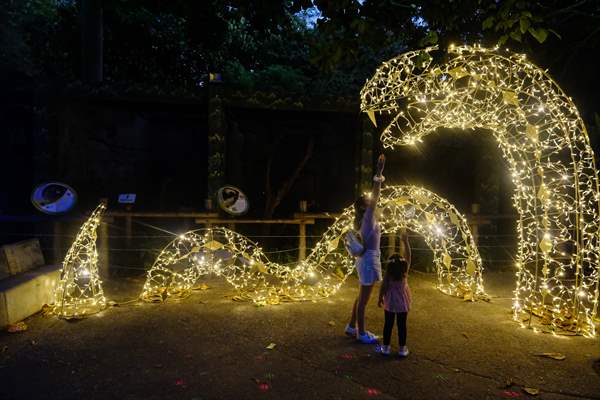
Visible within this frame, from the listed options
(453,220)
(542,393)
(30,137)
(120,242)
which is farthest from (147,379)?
(30,137)

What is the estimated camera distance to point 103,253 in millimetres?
7309

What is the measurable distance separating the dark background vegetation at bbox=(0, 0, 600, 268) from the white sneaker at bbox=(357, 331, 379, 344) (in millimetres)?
4175

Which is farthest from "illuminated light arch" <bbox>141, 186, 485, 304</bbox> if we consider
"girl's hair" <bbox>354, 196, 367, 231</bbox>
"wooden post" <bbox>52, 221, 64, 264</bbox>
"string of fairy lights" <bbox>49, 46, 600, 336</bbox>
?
"wooden post" <bbox>52, 221, 64, 264</bbox>

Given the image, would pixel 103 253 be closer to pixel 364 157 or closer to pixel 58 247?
pixel 58 247

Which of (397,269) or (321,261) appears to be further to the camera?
(321,261)

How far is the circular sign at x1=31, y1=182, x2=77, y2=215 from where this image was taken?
7.35 metres

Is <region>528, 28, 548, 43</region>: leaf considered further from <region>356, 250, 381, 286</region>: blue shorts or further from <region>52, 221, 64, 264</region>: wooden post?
<region>52, 221, 64, 264</region>: wooden post

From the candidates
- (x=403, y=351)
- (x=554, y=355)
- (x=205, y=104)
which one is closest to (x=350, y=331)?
(x=403, y=351)

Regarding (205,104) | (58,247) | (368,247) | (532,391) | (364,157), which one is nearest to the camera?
(532,391)

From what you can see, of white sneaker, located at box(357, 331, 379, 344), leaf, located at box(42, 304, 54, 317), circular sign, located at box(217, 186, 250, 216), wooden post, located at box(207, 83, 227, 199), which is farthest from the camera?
wooden post, located at box(207, 83, 227, 199)

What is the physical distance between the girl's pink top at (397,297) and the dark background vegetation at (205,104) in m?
3.83

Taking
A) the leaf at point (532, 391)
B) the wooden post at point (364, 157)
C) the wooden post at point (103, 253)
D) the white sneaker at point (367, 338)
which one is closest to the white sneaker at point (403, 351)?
the white sneaker at point (367, 338)

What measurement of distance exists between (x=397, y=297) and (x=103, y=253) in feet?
18.1

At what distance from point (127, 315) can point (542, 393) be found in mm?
4730
